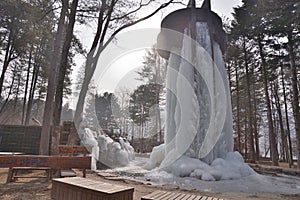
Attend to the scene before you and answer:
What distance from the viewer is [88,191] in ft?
7.16

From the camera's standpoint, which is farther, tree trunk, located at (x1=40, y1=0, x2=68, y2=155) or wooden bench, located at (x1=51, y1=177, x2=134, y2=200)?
tree trunk, located at (x1=40, y1=0, x2=68, y2=155)

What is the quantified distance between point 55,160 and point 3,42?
12.2 m

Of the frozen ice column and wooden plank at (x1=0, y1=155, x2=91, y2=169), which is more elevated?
the frozen ice column

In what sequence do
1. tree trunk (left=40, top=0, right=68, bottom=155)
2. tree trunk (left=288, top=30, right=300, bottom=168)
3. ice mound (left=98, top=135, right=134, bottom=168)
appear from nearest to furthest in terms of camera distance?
1. tree trunk (left=40, top=0, right=68, bottom=155)
2. tree trunk (left=288, top=30, right=300, bottom=168)
3. ice mound (left=98, top=135, right=134, bottom=168)

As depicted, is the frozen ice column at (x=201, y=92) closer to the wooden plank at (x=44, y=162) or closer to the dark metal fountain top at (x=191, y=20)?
the dark metal fountain top at (x=191, y=20)

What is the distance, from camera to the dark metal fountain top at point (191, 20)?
319 inches

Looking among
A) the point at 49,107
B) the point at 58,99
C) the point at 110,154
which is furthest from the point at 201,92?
the point at 110,154

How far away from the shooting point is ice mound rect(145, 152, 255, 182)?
5.75 m

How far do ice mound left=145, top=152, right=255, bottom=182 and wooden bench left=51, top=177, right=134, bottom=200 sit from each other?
132 inches

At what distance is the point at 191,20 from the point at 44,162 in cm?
759

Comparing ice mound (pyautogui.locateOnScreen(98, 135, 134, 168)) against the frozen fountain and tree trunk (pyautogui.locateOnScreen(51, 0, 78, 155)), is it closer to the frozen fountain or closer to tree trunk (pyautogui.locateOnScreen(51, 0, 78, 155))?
the frozen fountain

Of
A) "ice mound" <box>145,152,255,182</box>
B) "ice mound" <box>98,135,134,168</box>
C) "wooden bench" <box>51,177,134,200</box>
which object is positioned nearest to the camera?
"wooden bench" <box>51,177,134,200</box>

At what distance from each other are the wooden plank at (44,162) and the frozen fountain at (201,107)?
371 centimetres

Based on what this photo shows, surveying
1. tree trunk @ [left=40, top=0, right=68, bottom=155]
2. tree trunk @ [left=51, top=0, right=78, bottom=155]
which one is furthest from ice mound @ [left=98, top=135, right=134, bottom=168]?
tree trunk @ [left=51, top=0, right=78, bottom=155]
